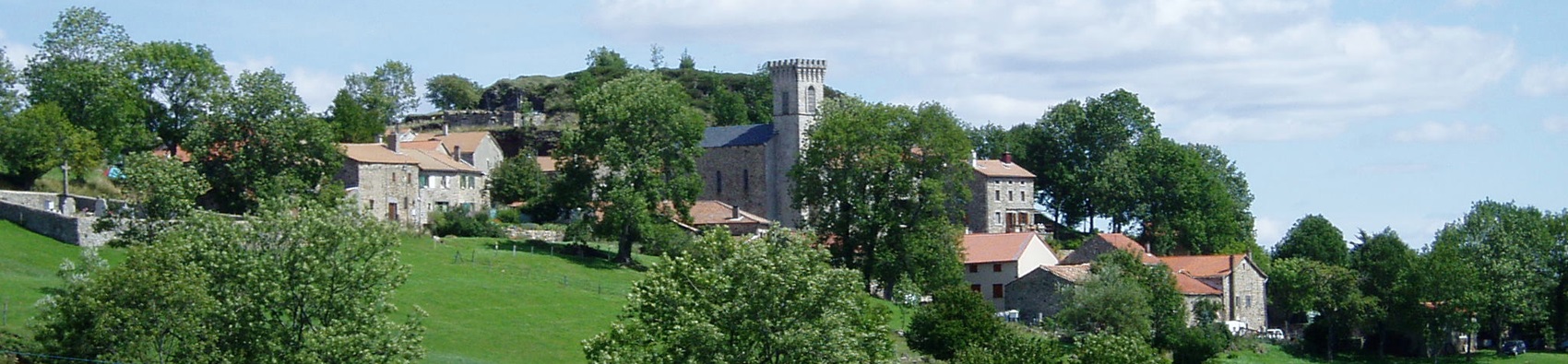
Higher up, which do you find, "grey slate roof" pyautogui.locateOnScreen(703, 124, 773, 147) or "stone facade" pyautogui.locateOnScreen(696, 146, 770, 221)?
"grey slate roof" pyautogui.locateOnScreen(703, 124, 773, 147)

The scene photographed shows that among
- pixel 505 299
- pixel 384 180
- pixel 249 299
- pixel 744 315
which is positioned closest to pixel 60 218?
pixel 505 299

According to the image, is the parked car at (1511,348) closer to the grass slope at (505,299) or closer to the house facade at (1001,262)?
the house facade at (1001,262)

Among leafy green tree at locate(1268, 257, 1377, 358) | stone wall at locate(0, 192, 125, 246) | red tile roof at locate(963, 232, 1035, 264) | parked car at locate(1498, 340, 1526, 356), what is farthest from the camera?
parked car at locate(1498, 340, 1526, 356)

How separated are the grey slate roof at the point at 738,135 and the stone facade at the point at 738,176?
1.19 ft

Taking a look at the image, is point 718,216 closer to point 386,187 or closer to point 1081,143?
point 386,187

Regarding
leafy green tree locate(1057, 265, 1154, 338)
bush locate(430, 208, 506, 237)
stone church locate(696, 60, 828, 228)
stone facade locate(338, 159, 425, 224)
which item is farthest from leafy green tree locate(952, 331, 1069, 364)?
stone church locate(696, 60, 828, 228)

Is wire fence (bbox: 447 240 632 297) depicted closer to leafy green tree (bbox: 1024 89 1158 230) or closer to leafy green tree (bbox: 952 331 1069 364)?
leafy green tree (bbox: 952 331 1069 364)

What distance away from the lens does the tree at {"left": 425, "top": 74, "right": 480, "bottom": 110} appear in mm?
145125

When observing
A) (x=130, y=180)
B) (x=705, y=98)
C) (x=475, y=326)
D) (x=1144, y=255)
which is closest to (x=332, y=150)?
(x=130, y=180)

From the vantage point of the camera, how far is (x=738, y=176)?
4161 inches

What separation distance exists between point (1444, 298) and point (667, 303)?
5328cm

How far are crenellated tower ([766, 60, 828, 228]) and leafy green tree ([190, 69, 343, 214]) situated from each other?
33.4 m

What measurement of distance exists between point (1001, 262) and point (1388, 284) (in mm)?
17928

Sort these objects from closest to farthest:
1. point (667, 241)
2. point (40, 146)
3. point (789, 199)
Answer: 1. point (40, 146)
2. point (667, 241)
3. point (789, 199)
